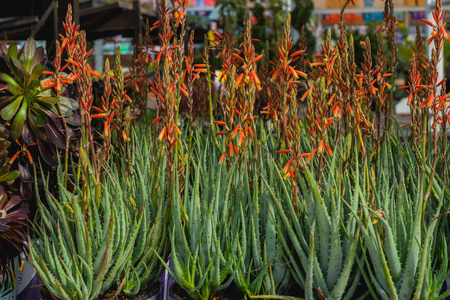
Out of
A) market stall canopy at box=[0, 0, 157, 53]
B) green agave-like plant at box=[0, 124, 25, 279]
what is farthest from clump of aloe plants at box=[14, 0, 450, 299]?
market stall canopy at box=[0, 0, 157, 53]

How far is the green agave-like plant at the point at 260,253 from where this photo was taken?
46.4 inches

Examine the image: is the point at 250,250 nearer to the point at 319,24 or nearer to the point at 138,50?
the point at 138,50

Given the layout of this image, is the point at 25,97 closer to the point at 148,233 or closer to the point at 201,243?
the point at 148,233

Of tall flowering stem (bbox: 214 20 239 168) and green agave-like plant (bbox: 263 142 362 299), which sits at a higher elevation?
tall flowering stem (bbox: 214 20 239 168)

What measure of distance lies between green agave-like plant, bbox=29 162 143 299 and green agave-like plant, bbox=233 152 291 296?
270 mm

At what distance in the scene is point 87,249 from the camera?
47.3 inches

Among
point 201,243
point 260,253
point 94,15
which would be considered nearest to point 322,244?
point 260,253

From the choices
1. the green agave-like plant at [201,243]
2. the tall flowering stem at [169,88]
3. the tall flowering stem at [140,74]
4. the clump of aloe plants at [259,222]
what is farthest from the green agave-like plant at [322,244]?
the tall flowering stem at [140,74]

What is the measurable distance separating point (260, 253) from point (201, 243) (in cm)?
15

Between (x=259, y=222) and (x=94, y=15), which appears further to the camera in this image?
(x=94, y=15)

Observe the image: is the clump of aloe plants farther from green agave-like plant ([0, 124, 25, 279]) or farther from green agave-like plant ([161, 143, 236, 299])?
green agave-like plant ([0, 124, 25, 279])

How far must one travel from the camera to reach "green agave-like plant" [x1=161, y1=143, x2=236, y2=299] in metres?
1.19

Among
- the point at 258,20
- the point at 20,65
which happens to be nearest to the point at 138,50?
the point at 20,65

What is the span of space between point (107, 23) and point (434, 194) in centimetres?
486
